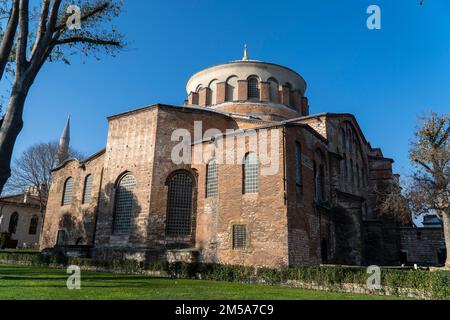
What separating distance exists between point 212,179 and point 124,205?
5639 millimetres

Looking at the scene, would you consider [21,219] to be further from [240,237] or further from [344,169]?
[344,169]

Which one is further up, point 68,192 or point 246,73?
point 246,73

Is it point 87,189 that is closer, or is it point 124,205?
point 124,205

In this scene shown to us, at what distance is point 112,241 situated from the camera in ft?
66.7

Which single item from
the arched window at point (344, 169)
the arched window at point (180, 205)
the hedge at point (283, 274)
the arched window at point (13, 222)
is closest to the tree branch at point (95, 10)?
the arched window at point (180, 205)

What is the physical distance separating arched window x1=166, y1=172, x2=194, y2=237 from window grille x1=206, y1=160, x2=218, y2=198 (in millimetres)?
1391

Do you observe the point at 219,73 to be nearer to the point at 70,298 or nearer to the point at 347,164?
the point at 347,164

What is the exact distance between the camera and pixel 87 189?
83.9 ft

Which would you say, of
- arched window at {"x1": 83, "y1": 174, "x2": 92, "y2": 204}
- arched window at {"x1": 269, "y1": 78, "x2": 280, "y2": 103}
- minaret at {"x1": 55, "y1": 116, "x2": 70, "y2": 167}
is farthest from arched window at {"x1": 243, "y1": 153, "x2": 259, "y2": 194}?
minaret at {"x1": 55, "y1": 116, "x2": 70, "y2": 167}

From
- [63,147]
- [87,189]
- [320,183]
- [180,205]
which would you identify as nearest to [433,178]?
[320,183]

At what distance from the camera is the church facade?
17.0 m

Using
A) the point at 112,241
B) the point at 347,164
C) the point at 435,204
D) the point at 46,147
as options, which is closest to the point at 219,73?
the point at 347,164

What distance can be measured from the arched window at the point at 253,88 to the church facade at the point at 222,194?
2260 mm
